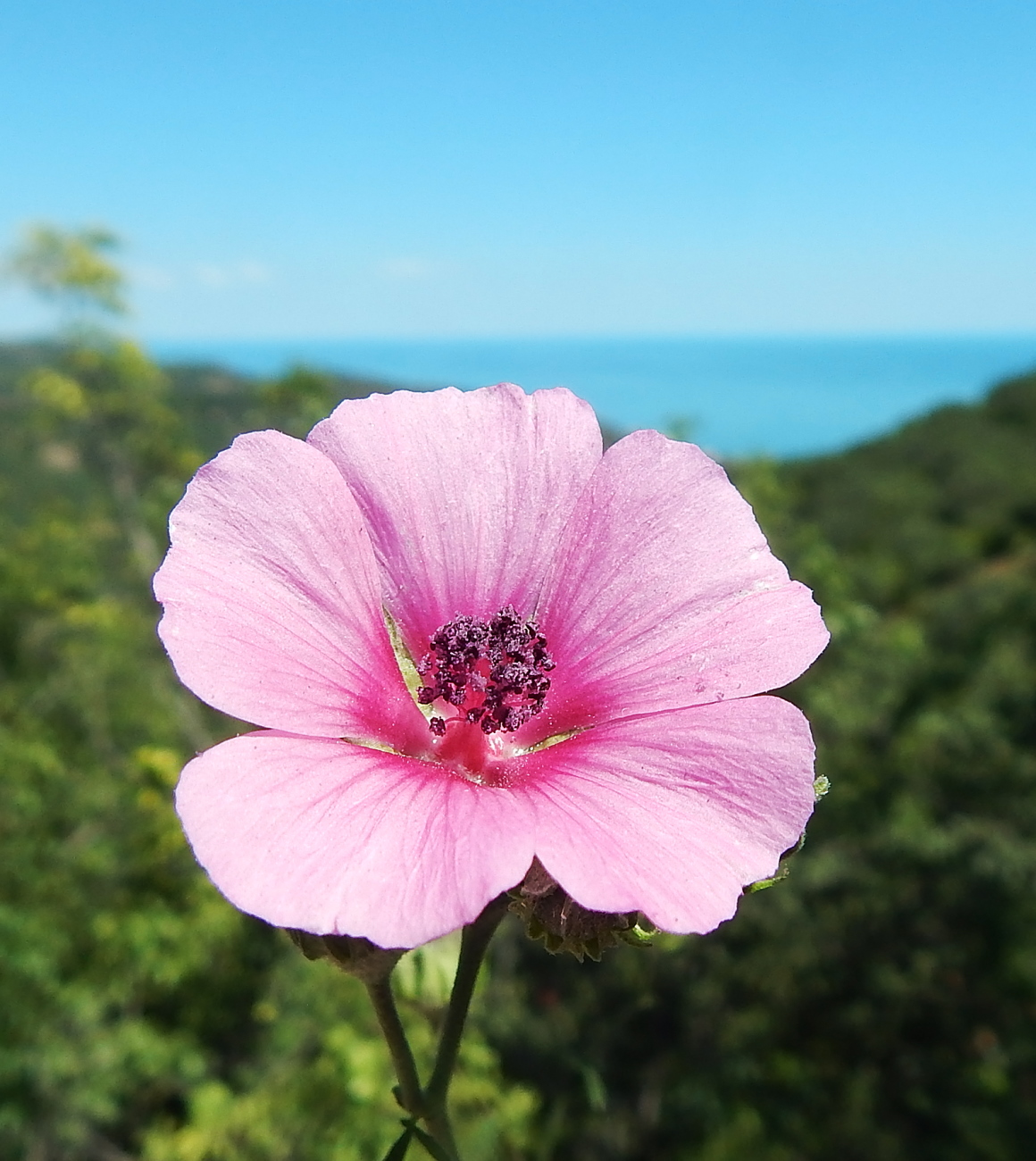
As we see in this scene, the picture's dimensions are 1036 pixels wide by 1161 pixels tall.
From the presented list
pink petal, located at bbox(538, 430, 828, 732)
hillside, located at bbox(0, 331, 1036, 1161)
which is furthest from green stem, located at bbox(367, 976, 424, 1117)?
hillside, located at bbox(0, 331, 1036, 1161)

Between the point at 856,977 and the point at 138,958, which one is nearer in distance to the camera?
the point at 138,958

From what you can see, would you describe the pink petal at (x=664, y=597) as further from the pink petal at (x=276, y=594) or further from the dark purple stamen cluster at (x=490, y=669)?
the pink petal at (x=276, y=594)

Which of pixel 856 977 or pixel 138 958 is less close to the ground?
pixel 138 958

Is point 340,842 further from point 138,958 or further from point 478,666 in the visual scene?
point 138,958

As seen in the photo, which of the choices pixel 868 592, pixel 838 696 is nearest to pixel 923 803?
pixel 838 696

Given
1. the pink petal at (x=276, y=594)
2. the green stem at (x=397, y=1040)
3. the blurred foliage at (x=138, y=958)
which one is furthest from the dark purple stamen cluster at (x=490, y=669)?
the blurred foliage at (x=138, y=958)

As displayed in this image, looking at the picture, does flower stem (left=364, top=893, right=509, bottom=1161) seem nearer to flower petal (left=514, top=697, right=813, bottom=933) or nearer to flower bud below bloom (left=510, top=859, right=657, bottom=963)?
flower bud below bloom (left=510, top=859, right=657, bottom=963)

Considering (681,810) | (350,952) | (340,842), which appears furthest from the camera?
(350,952)

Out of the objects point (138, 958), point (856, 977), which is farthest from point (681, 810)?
point (856, 977)
